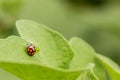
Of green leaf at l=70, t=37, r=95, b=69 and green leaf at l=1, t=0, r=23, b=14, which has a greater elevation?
green leaf at l=1, t=0, r=23, b=14

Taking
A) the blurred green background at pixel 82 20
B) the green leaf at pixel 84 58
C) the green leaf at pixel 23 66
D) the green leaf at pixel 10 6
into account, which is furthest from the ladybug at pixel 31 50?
the blurred green background at pixel 82 20

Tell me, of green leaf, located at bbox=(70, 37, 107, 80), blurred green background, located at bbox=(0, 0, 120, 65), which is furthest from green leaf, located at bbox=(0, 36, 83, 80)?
blurred green background, located at bbox=(0, 0, 120, 65)

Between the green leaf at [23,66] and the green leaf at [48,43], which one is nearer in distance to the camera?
the green leaf at [23,66]

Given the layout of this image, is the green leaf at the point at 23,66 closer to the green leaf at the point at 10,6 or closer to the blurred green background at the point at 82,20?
the green leaf at the point at 10,6

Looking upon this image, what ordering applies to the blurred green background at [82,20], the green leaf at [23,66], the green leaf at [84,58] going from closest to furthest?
the green leaf at [23,66] → the green leaf at [84,58] → the blurred green background at [82,20]

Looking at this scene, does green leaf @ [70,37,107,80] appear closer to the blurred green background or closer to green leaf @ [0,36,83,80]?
green leaf @ [0,36,83,80]

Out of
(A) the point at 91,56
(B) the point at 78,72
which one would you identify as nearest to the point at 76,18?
(A) the point at 91,56
